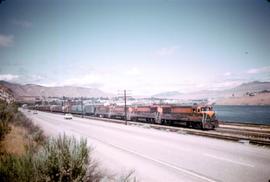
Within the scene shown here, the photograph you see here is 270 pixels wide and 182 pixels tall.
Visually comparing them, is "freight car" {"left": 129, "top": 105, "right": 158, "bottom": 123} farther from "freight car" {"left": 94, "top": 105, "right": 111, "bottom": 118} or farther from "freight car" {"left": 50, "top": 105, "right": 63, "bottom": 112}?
"freight car" {"left": 50, "top": 105, "right": 63, "bottom": 112}

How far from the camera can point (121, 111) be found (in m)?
47.0

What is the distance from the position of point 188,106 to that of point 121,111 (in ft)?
66.4

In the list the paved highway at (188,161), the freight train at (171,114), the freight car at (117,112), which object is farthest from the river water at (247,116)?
the paved highway at (188,161)

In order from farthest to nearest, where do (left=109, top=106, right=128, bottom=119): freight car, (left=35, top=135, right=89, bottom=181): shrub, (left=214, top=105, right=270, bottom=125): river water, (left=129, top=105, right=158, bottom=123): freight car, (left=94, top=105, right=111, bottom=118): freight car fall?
1. (left=214, top=105, right=270, bottom=125): river water
2. (left=94, top=105, right=111, bottom=118): freight car
3. (left=109, top=106, right=128, bottom=119): freight car
4. (left=129, top=105, right=158, bottom=123): freight car
5. (left=35, top=135, right=89, bottom=181): shrub

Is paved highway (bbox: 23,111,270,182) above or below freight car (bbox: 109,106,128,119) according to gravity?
below

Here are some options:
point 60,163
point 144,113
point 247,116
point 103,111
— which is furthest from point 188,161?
point 247,116

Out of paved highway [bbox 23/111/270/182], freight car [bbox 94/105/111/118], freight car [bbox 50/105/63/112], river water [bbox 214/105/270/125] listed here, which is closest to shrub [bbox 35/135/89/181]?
paved highway [bbox 23/111/270/182]

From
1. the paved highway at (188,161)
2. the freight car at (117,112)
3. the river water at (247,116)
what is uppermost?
the freight car at (117,112)

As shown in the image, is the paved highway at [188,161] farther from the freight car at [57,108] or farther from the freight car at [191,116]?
the freight car at [57,108]

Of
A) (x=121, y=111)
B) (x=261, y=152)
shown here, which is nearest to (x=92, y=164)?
(x=261, y=152)

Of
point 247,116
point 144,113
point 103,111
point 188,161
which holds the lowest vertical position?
point 247,116

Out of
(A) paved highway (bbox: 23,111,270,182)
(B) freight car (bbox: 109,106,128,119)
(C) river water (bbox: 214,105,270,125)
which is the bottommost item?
(C) river water (bbox: 214,105,270,125)

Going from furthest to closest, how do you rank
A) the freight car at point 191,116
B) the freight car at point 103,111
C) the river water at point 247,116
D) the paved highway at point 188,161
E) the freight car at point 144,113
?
the river water at point 247,116
the freight car at point 103,111
the freight car at point 144,113
the freight car at point 191,116
the paved highway at point 188,161

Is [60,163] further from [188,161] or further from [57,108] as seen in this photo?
[57,108]
